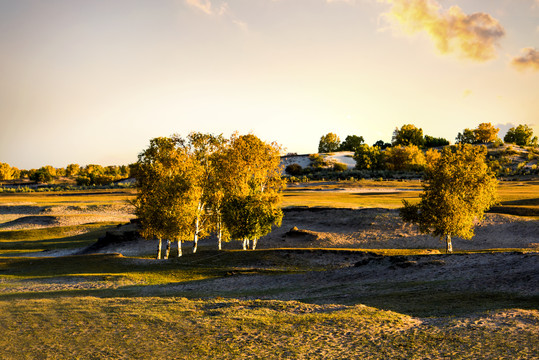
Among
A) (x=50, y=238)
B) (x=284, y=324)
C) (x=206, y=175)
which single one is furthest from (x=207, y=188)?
(x=284, y=324)

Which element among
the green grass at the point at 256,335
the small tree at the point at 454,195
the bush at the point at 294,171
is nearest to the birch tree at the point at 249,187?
the small tree at the point at 454,195

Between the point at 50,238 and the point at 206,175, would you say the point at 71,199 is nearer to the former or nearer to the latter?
the point at 50,238

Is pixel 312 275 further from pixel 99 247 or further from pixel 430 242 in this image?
pixel 99 247

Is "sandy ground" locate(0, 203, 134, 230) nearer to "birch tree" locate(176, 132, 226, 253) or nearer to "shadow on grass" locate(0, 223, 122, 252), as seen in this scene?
"shadow on grass" locate(0, 223, 122, 252)

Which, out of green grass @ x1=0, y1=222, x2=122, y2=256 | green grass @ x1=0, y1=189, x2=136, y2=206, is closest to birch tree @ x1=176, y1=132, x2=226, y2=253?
green grass @ x1=0, y1=222, x2=122, y2=256

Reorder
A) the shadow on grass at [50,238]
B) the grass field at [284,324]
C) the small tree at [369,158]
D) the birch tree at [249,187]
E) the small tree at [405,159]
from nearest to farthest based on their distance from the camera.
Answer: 1. the grass field at [284,324]
2. the birch tree at [249,187]
3. the shadow on grass at [50,238]
4. the small tree at [405,159]
5. the small tree at [369,158]

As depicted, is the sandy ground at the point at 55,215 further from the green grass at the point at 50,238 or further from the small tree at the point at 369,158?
the small tree at the point at 369,158

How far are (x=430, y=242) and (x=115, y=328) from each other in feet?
140

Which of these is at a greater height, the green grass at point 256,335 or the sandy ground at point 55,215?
the green grass at point 256,335

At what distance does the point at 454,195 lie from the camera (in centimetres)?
4144

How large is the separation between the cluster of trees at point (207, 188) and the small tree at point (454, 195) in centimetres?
Answer: 1605

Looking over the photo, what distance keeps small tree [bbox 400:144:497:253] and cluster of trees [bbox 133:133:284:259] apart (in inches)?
632

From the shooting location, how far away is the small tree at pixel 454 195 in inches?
1598

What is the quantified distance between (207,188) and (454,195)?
26.9m
